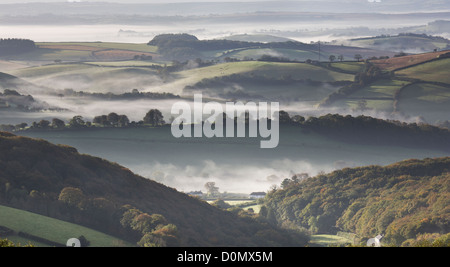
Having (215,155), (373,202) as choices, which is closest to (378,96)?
(215,155)

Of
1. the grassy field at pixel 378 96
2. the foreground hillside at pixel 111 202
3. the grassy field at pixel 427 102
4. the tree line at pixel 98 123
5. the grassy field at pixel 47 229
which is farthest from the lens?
the grassy field at pixel 378 96

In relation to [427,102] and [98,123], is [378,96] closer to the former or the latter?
[427,102]

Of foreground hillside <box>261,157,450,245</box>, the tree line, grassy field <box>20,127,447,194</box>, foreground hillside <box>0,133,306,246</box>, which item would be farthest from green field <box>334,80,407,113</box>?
foreground hillside <box>0,133,306,246</box>

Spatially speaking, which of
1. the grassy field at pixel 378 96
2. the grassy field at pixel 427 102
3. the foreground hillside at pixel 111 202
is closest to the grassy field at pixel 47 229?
the foreground hillside at pixel 111 202

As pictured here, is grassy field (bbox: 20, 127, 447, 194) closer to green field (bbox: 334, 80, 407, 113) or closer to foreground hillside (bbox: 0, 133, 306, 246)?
foreground hillside (bbox: 0, 133, 306, 246)

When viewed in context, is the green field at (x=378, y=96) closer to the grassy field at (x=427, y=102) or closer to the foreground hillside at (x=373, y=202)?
the grassy field at (x=427, y=102)
